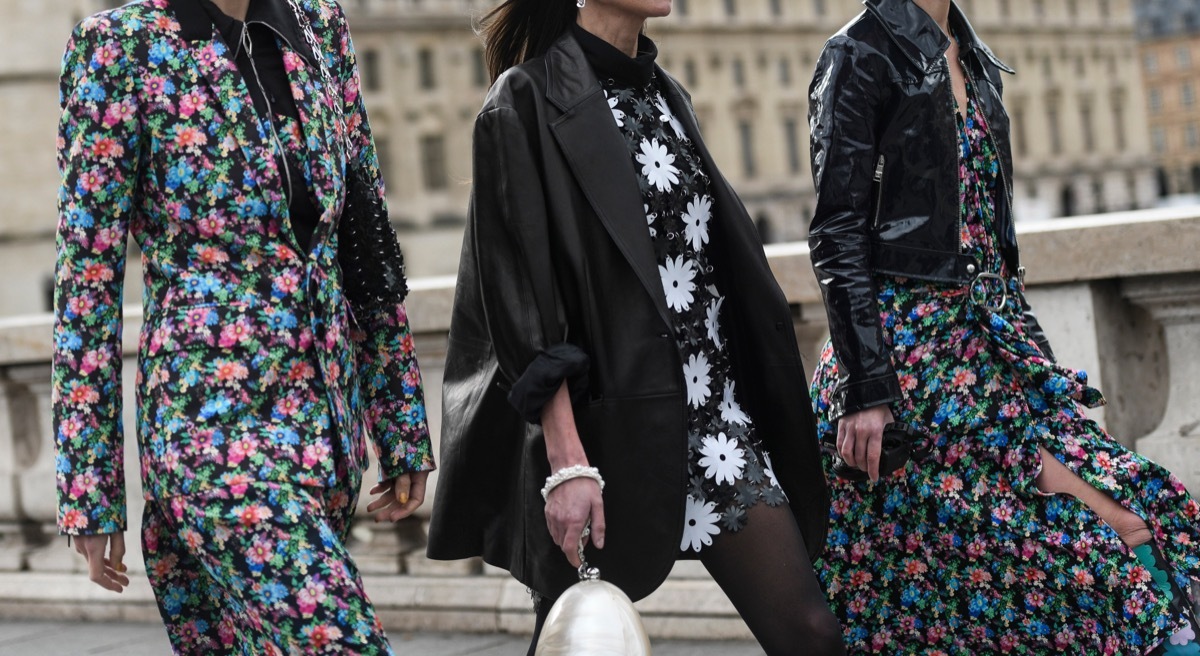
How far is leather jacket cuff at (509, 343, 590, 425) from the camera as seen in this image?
9.37 ft

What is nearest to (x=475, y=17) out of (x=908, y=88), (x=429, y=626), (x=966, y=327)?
(x=908, y=88)

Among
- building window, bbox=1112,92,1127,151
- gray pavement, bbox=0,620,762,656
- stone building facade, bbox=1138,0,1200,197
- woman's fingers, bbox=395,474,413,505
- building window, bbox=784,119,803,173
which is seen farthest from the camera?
stone building facade, bbox=1138,0,1200,197

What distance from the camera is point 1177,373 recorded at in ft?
14.9

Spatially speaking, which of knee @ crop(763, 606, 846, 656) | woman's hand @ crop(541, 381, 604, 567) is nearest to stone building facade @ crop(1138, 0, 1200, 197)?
knee @ crop(763, 606, 846, 656)

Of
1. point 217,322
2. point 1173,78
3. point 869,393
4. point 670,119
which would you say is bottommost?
point 869,393

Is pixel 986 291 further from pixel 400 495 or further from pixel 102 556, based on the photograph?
pixel 102 556

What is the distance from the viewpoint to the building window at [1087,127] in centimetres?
10450

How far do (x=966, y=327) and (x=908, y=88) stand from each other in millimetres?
444

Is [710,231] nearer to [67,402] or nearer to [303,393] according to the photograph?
[303,393]

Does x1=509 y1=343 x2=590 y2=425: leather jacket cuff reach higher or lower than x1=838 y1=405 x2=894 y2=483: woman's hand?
higher

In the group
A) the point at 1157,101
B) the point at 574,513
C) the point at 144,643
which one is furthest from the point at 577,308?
the point at 1157,101

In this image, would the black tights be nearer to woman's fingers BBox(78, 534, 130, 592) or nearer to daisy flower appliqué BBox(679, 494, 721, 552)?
daisy flower appliqué BBox(679, 494, 721, 552)

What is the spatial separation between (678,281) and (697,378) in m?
0.17

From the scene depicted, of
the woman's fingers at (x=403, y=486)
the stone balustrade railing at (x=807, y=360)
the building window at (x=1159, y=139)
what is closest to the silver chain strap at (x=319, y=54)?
the woman's fingers at (x=403, y=486)
